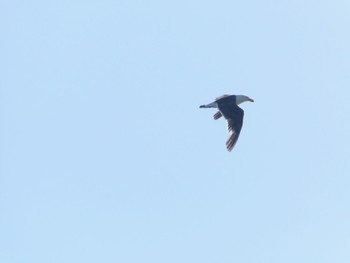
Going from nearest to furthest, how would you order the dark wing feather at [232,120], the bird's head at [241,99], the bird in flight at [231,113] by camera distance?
the dark wing feather at [232,120] < the bird in flight at [231,113] < the bird's head at [241,99]

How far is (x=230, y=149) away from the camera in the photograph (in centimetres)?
7775

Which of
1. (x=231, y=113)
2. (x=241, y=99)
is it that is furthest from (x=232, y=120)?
(x=241, y=99)

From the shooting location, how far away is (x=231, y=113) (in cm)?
8000

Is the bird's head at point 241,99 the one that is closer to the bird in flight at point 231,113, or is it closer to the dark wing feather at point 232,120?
the bird in flight at point 231,113

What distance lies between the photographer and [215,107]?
266ft

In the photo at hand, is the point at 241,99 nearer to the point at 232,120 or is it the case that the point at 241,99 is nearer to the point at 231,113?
the point at 231,113

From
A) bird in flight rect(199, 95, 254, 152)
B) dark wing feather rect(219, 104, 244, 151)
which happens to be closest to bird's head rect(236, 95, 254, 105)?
bird in flight rect(199, 95, 254, 152)

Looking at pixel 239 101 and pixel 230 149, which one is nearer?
pixel 230 149

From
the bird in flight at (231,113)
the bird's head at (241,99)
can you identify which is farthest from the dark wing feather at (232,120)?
the bird's head at (241,99)

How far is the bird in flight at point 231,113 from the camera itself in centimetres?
7861

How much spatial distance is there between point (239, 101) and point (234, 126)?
4131 mm

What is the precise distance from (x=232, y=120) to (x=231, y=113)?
2.13ft

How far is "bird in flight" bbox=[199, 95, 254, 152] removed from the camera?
258 ft

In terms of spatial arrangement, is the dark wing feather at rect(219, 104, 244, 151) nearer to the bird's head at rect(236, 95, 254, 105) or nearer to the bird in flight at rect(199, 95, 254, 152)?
the bird in flight at rect(199, 95, 254, 152)
